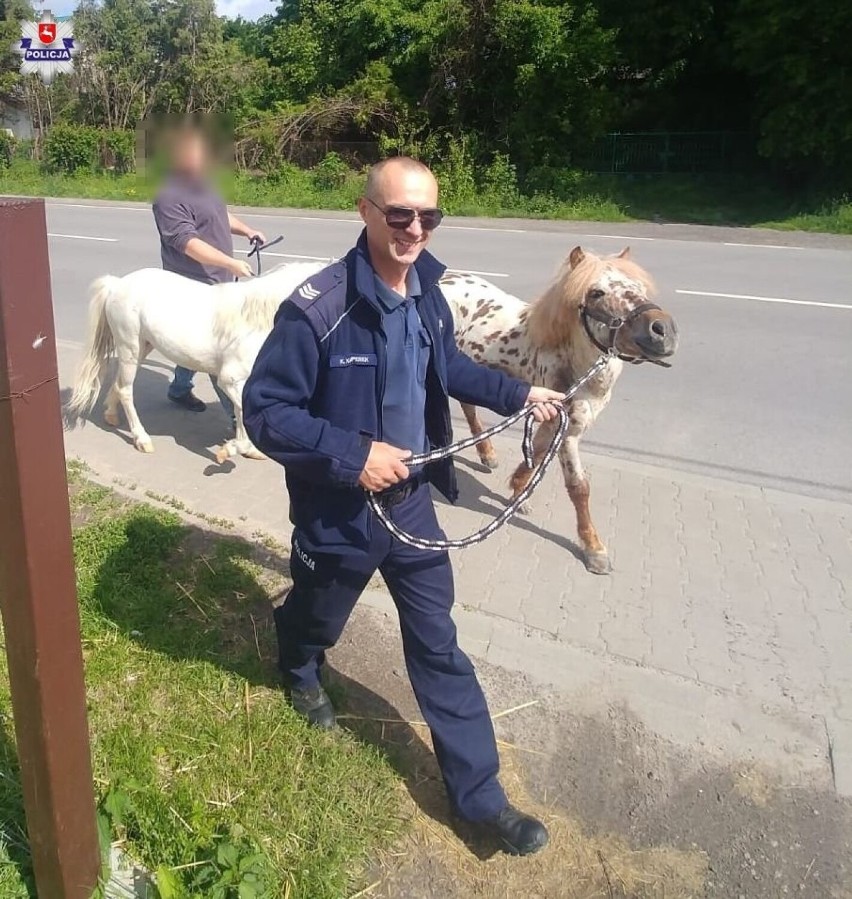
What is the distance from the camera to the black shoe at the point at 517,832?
2482mm

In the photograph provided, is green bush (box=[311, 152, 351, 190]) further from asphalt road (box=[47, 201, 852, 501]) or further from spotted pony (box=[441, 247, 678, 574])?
spotted pony (box=[441, 247, 678, 574])

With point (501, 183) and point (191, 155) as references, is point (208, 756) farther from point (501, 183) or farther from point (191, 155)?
point (501, 183)

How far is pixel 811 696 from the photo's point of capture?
10.8 ft

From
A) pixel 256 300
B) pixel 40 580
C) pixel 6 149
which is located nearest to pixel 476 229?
pixel 256 300

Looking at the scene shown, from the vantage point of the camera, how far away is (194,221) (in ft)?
17.4

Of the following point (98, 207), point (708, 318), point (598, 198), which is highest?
point (598, 198)

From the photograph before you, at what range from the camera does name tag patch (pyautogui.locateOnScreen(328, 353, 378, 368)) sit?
236cm

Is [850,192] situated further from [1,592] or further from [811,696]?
[1,592]

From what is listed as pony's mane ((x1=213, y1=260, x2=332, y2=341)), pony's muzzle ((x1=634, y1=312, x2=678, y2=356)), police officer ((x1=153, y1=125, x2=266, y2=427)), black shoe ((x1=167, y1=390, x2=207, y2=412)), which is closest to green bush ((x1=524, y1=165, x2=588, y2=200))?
black shoe ((x1=167, y1=390, x2=207, y2=412))

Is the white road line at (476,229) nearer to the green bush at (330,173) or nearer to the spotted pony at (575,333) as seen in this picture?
the green bush at (330,173)

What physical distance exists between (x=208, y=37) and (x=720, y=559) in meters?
19.1

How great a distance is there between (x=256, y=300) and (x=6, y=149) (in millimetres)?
26709

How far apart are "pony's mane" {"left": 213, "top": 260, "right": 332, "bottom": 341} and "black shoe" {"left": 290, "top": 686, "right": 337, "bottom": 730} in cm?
254

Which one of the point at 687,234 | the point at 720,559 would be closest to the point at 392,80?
the point at 687,234
